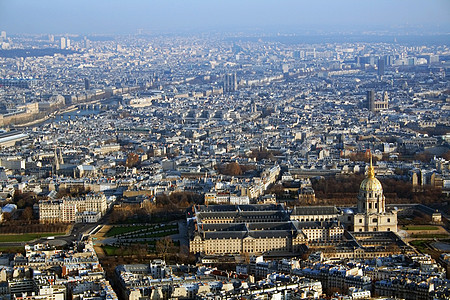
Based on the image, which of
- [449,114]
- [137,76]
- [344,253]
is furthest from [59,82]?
[344,253]

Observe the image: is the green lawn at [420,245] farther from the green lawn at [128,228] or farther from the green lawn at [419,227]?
the green lawn at [128,228]

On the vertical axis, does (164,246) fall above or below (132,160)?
above

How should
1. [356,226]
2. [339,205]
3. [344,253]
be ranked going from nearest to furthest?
[344,253], [356,226], [339,205]

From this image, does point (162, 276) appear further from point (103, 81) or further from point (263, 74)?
point (263, 74)

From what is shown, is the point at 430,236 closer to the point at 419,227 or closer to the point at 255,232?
the point at 419,227

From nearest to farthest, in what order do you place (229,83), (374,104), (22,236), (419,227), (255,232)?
(255,232) < (22,236) < (419,227) < (374,104) < (229,83)

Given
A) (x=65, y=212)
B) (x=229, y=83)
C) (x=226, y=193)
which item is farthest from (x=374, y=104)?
(x=65, y=212)

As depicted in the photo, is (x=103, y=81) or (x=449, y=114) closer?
(x=449, y=114)
